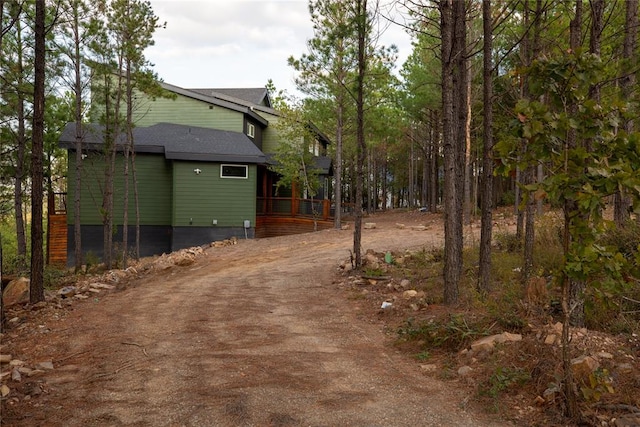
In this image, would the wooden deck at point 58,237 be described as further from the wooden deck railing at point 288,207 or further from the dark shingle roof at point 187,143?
the wooden deck railing at point 288,207

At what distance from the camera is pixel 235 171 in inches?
858

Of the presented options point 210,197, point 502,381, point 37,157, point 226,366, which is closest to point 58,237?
point 210,197

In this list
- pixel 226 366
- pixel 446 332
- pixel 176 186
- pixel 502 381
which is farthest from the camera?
pixel 176 186

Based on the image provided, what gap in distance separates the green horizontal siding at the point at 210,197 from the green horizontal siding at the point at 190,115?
3.50 meters

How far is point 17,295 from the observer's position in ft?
33.3

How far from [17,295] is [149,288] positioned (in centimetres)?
272

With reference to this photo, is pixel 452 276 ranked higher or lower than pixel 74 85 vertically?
lower

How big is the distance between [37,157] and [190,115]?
15380 millimetres

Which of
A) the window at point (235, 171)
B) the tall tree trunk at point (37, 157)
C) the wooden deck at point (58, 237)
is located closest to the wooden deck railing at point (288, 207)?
the window at point (235, 171)

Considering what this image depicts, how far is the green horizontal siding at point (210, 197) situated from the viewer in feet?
69.7

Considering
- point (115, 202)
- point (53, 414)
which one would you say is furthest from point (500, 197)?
point (53, 414)

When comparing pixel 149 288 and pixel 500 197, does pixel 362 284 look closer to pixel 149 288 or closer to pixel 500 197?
pixel 149 288

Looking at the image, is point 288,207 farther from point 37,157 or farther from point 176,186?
point 37,157

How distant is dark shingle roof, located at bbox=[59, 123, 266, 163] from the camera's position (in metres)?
20.9
